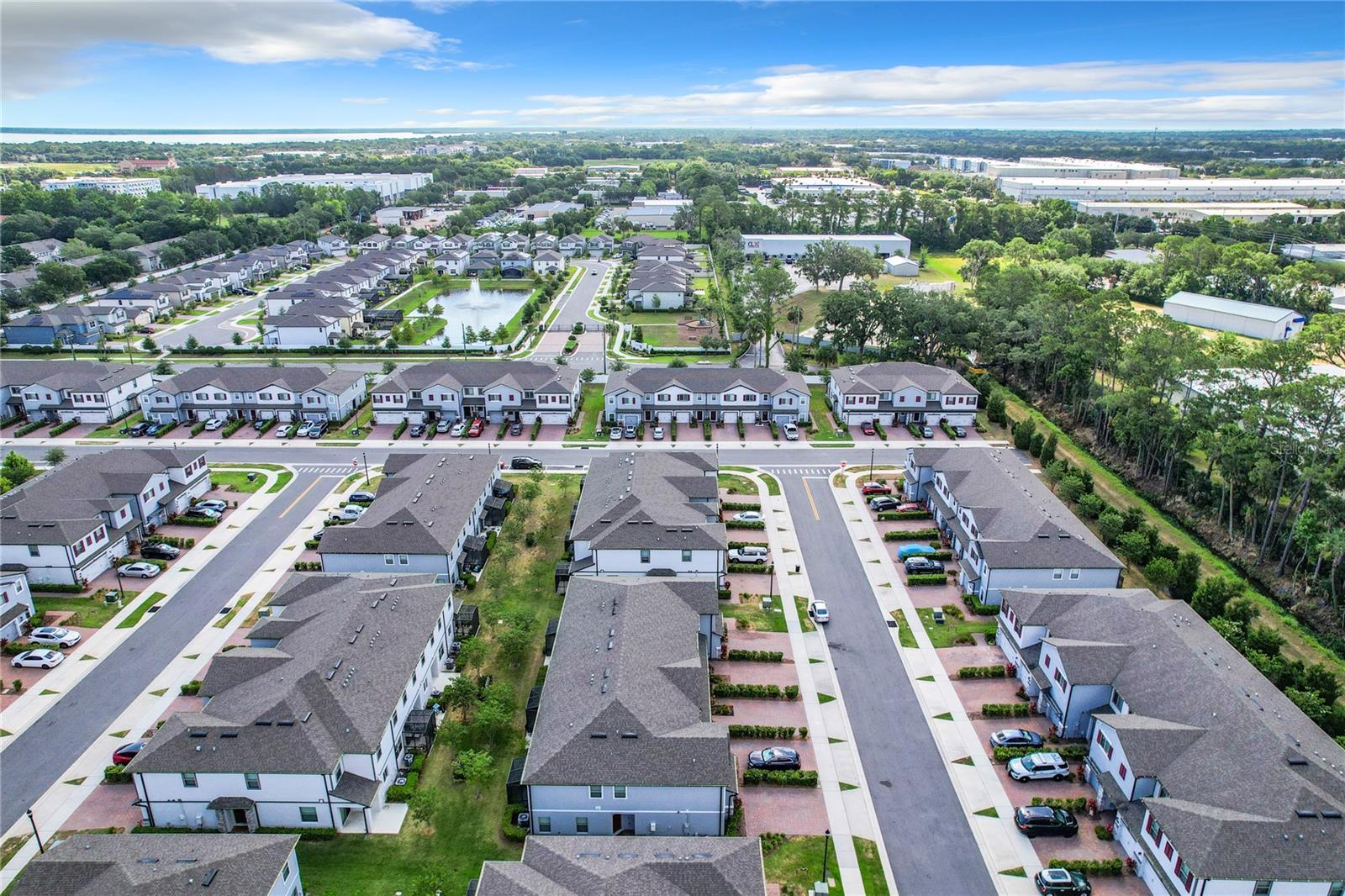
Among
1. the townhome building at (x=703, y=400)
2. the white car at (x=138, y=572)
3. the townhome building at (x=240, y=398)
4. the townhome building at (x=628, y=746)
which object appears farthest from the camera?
the townhome building at (x=703, y=400)

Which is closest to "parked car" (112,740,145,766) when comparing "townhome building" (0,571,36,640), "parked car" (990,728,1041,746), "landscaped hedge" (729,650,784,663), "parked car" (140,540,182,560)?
"townhome building" (0,571,36,640)

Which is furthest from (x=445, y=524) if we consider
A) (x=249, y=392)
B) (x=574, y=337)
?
(x=574, y=337)

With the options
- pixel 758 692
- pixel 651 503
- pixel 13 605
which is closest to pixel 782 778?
pixel 758 692

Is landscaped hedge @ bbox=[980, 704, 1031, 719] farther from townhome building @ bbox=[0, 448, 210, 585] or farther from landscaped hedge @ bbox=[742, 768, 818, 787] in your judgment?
townhome building @ bbox=[0, 448, 210, 585]

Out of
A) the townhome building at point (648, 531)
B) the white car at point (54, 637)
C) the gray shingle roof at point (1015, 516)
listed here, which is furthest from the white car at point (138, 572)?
the gray shingle roof at point (1015, 516)

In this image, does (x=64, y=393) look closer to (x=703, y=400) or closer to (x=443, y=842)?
(x=703, y=400)

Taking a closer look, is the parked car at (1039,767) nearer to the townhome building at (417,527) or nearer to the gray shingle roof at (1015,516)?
the gray shingle roof at (1015,516)
